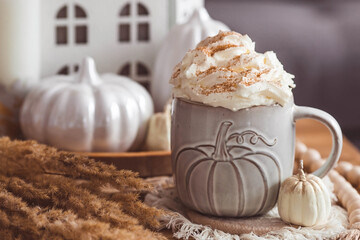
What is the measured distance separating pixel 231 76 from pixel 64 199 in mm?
220

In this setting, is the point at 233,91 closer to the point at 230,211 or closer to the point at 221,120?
the point at 221,120

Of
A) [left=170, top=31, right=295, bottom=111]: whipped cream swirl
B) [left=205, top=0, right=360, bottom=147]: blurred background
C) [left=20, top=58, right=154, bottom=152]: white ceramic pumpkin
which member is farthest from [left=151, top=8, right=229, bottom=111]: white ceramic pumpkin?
[left=205, top=0, right=360, bottom=147]: blurred background

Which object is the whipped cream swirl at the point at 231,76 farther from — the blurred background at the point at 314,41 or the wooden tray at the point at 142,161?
the blurred background at the point at 314,41

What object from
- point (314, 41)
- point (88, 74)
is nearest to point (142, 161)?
point (88, 74)

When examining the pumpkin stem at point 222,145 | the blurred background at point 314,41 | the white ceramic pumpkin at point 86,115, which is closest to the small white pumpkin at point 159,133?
the white ceramic pumpkin at point 86,115

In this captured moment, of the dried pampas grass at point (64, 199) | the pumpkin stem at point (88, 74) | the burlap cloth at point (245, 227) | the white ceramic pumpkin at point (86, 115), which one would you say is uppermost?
the pumpkin stem at point (88, 74)

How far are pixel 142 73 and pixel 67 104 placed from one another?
260 mm

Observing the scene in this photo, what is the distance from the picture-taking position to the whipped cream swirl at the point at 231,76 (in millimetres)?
583

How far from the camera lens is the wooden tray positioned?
30.6 inches

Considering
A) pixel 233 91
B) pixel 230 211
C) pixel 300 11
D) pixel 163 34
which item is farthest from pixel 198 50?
pixel 300 11

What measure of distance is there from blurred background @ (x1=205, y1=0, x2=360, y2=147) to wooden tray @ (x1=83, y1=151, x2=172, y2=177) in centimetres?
73

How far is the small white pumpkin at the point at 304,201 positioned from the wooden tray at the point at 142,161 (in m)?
0.22

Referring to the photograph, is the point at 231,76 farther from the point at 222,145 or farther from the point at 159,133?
the point at 159,133

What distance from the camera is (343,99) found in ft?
5.11
